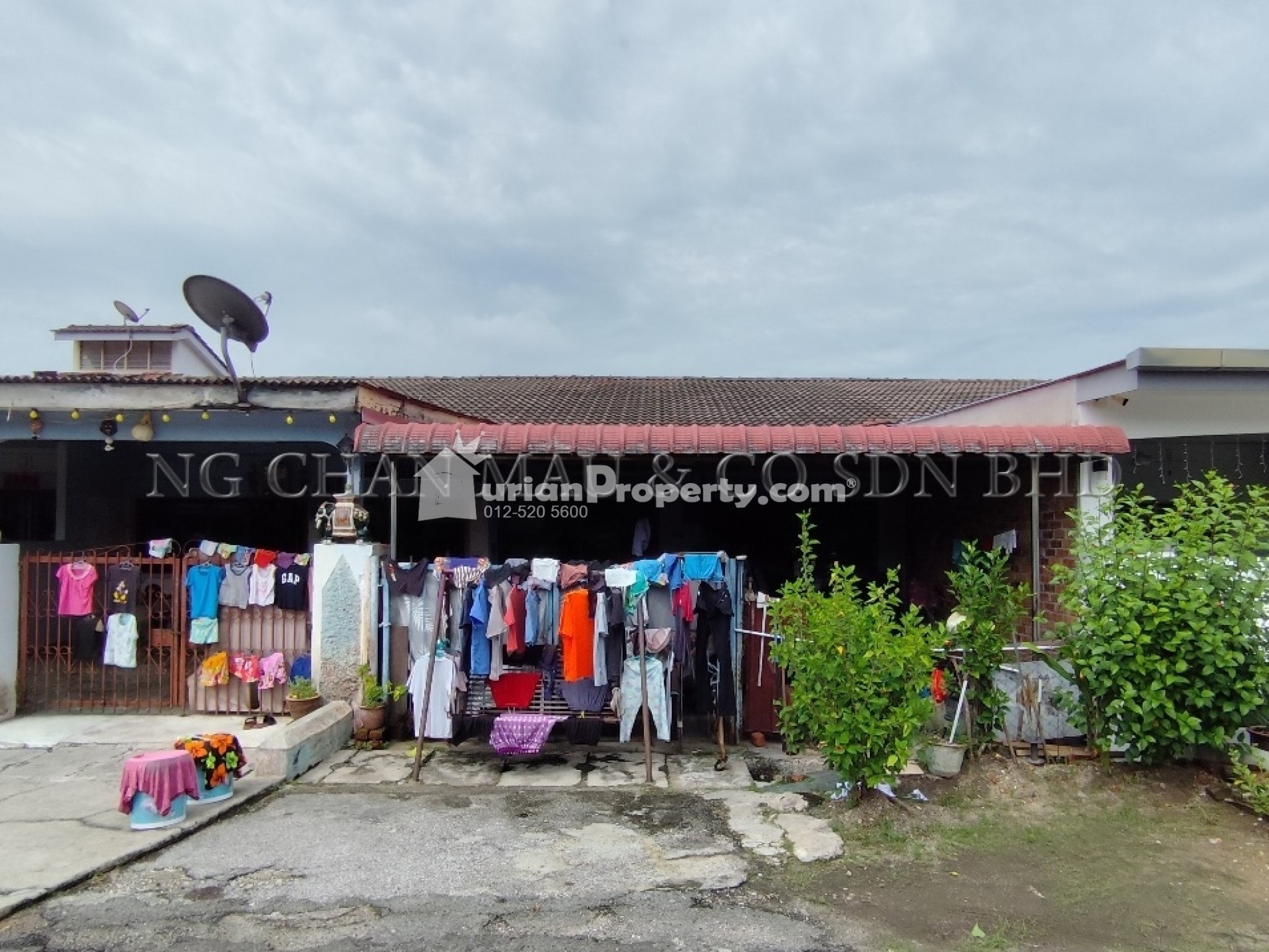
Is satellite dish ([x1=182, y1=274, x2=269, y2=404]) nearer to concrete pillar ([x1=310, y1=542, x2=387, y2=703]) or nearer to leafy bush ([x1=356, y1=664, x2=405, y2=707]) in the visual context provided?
concrete pillar ([x1=310, y1=542, x2=387, y2=703])

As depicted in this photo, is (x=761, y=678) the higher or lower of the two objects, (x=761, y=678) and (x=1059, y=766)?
the higher

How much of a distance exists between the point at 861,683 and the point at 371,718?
3.98m

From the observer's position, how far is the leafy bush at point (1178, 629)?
5125mm

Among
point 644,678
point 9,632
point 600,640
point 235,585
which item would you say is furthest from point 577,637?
point 9,632

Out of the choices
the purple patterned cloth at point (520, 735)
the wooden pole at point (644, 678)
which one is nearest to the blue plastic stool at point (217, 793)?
the purple patterned cloth at point (520, 735)

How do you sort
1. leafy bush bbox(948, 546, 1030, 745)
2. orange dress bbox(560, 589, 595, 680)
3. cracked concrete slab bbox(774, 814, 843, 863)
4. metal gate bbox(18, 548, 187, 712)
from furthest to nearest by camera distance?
metal gate bbox(18, 548, 187, 712) → orange dress bbox(560, 589, 595, 680) → leafy bush bbox(948, 546, 1030, 745) → cracked concrete slab bbox(774, 814, 843, 863)

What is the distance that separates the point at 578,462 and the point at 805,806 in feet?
13.4

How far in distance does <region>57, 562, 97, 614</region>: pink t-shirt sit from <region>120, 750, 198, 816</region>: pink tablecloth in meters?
3.22

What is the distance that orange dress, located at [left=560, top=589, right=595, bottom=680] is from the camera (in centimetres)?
614

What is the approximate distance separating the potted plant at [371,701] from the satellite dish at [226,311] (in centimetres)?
274

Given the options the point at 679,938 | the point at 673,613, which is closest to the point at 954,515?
the point at 673,613

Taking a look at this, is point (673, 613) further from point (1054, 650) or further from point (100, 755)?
point (100, 755)

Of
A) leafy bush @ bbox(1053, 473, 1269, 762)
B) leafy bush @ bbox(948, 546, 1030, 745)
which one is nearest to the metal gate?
leafy bush @ bbox(948, 546, 1030, 745)

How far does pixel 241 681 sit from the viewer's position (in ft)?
24.1
